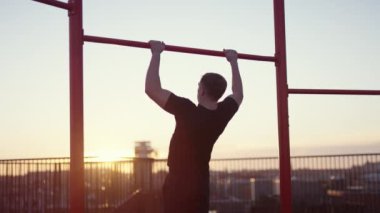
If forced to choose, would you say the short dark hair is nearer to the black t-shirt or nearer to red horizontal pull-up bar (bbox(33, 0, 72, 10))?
the black t-shirt

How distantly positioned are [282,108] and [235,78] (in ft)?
1.69

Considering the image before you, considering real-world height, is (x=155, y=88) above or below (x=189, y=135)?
above

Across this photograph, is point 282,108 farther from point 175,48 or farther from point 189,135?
point 189,135

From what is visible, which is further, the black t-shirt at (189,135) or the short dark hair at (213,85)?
the short dark hair at (213,85)

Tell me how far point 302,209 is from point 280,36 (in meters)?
7.65

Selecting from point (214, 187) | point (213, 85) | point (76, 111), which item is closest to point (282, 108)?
point (213, 85)

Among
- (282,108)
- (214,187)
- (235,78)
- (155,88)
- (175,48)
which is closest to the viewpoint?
(155,88)

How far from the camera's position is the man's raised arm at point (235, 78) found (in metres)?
3.58

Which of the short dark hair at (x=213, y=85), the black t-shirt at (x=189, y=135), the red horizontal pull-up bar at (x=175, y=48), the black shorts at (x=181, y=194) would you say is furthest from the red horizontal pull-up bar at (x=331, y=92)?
the black shorts at (x=181, y=194)

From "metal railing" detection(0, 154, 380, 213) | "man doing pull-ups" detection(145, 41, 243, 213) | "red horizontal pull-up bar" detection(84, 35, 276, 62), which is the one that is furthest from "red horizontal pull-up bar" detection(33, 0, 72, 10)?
"metal railing" detection(0, 154, 380, 213)

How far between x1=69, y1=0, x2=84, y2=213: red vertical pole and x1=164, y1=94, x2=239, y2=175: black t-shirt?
481mm

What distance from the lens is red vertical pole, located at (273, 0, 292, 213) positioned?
3.98 m

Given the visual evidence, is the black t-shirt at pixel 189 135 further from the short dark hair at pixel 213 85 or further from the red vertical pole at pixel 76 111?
the red vertical pole at pixel 76 111

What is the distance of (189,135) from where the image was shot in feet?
10.1
